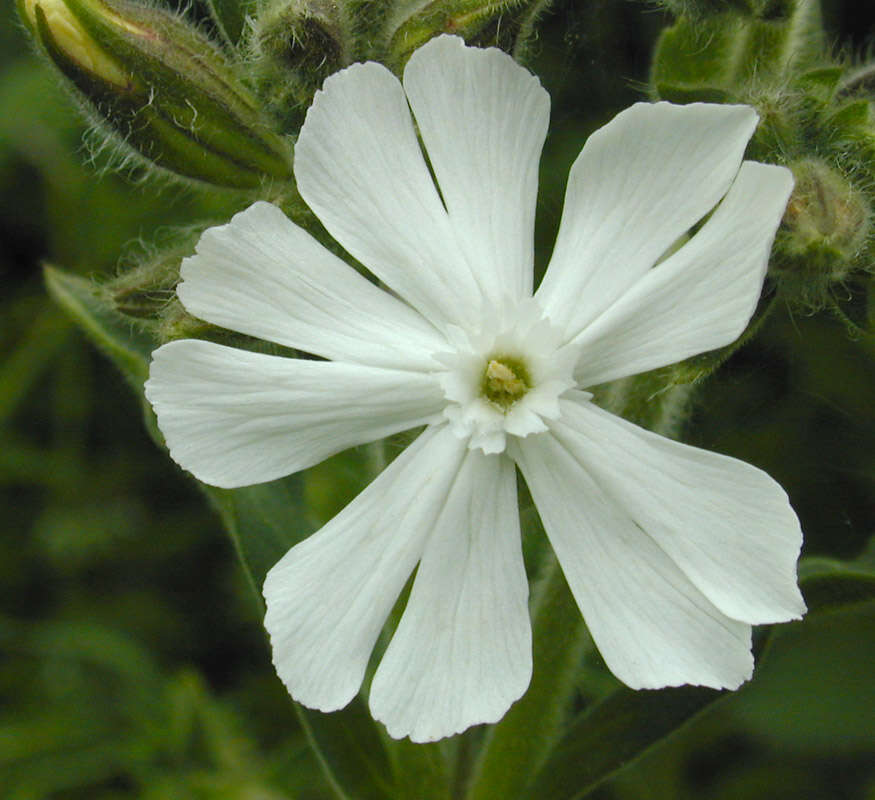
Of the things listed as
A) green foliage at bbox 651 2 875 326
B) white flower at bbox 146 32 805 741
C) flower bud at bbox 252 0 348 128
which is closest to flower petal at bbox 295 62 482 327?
white flower at bbox 146 32 805 741

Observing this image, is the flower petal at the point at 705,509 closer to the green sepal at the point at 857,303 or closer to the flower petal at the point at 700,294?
the flower petal at the point at 700,294

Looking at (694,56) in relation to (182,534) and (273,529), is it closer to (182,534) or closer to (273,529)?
(273,529)

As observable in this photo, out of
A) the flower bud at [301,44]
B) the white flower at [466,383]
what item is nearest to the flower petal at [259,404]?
the white flower at [466,383]

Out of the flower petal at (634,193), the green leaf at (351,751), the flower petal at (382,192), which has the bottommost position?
the green leaf at (351,751)

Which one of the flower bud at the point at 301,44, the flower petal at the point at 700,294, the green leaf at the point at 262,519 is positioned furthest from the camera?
the green leaf at the point at 262,519

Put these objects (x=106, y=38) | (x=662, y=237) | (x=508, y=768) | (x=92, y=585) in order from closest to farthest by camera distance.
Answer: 1. (x=662, y=237)
2. (x=106, y=38)
3. (x=508, y=768)
4. (x=92, y=585)

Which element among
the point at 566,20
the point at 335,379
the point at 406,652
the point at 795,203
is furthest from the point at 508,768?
the point at 566,20

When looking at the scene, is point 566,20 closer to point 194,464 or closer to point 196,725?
point 194,464
